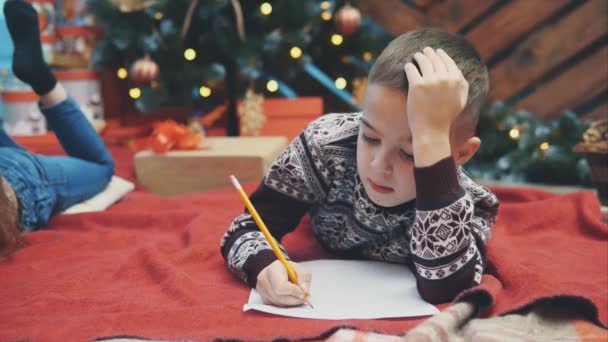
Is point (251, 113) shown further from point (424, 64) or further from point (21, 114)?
point (424, 64)

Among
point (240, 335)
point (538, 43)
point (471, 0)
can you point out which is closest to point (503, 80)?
point (538, 43)

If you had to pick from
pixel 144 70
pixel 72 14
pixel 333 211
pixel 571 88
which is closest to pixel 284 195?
pixel 333 211

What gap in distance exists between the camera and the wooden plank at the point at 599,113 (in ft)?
7.07

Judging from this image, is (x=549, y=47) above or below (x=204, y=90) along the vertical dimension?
above

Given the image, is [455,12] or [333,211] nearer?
[333,211]

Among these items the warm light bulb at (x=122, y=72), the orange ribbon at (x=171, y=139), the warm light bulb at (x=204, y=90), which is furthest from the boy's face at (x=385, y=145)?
the warm light bulb at (x=122, y=72)

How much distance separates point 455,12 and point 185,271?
1.82m

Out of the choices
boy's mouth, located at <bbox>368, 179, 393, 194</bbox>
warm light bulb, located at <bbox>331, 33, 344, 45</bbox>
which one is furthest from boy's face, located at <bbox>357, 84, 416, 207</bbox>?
warm light bulb, located at <bbox>331, 33, 344, 45</bbox>

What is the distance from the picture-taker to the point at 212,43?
82.3 inches

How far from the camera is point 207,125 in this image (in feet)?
7.24

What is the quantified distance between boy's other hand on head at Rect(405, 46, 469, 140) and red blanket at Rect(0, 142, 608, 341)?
209 mm

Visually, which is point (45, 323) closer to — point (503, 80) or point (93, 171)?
point (93, 171)

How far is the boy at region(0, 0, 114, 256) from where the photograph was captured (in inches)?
47.4

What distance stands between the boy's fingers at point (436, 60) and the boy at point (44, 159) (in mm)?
803
